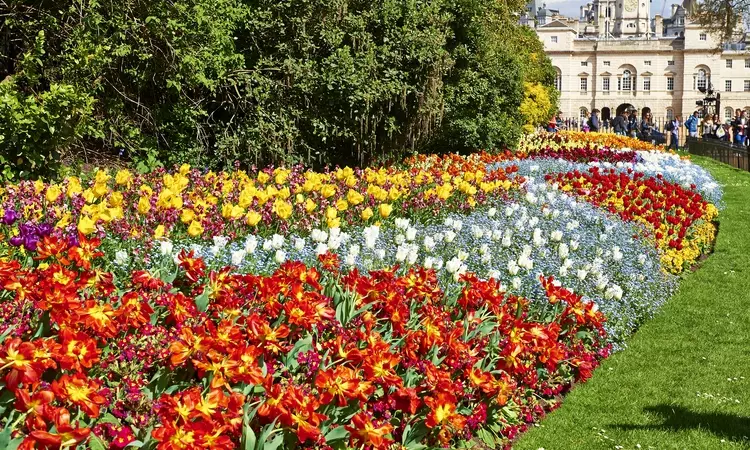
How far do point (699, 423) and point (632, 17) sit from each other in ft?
438

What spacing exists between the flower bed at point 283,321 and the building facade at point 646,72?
83508 millimetres

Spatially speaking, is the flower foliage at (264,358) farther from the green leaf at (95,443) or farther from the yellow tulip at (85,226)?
the yellow tulip at (85,226)

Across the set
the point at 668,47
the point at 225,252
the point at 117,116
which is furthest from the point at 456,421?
the point at 668,47

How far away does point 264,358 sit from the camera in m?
3.24

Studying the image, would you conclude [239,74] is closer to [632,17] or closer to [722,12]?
[722,12]

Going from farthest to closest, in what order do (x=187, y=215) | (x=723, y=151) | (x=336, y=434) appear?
→ (x=723, y=151) → (x=187, y=215) → (x=336, y=434)

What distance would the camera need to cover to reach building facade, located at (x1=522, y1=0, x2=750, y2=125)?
8562cm

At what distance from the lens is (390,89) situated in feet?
38.6

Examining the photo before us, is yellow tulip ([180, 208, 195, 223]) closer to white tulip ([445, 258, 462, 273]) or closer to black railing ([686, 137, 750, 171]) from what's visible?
white tulip ([445, 258, 462, 273])

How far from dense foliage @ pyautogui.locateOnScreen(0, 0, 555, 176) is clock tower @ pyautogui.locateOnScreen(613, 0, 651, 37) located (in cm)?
12221

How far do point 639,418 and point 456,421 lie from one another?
5.79 ft

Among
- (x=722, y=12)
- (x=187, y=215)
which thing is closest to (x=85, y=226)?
(x=187, y=215)

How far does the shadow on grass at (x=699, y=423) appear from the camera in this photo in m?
4.21

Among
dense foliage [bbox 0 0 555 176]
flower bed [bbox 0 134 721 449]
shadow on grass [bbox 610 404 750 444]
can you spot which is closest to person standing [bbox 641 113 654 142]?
dense foliage [bbox 0 0 555 176]
